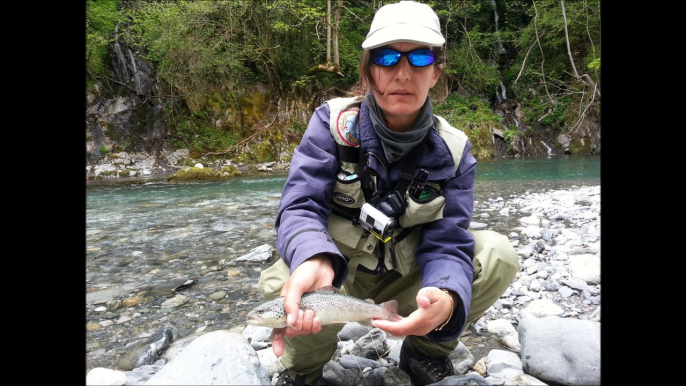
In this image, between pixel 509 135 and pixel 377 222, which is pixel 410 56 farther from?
pixel 509 135

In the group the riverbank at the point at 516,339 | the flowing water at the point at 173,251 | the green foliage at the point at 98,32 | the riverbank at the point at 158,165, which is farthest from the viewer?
the green foliage at the point at 98,32

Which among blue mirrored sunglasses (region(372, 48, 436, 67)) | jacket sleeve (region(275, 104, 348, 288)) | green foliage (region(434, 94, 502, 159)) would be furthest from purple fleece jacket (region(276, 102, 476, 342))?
green foliage (region(434, 94, 502, 159))

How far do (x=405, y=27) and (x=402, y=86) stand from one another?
0.29 meters

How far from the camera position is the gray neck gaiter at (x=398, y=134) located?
2.20m

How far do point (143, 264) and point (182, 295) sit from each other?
1.28m

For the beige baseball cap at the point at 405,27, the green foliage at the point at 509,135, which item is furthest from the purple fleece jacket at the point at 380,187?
the green foliage at the point at 509,135

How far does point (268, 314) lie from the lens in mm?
1720

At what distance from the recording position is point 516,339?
2.73 m

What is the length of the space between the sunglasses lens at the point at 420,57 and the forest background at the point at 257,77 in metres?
15.5

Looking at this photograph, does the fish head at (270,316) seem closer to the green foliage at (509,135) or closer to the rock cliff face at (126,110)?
the rock cliff face at (126,110)

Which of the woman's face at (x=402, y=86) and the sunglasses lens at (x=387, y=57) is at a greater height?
the sunglasses lens at (x=387, y=57)

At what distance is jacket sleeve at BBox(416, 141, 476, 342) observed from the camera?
1.90 m
